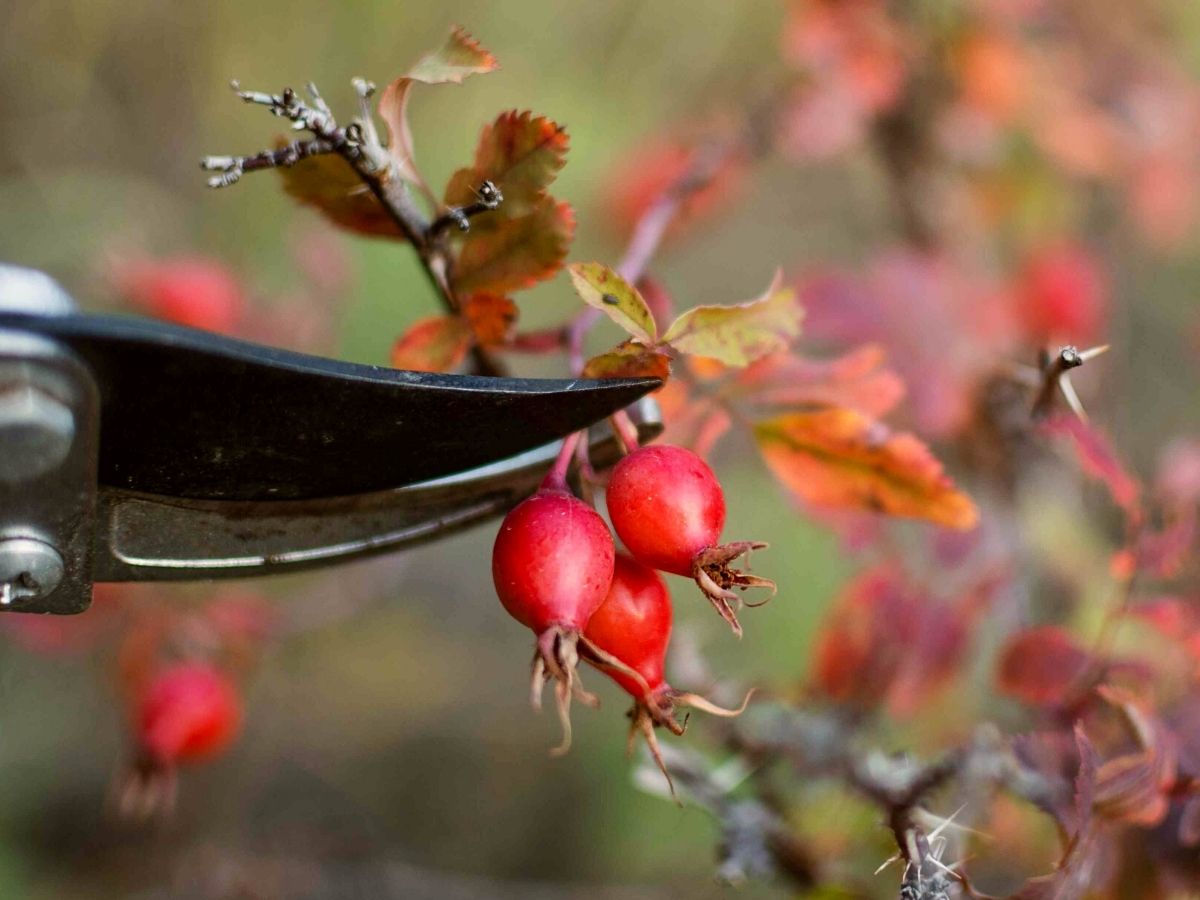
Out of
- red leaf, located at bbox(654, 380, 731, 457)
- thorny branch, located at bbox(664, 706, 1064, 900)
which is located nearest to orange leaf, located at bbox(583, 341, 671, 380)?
red leaf, located at bbox(654, 380, 731, 457)

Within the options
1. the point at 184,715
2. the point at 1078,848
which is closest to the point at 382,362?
the point at 184,715

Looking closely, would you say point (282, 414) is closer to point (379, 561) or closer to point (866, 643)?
point (866, 643)

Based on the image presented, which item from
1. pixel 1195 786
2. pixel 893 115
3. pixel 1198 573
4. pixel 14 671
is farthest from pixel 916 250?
pixel 14 671

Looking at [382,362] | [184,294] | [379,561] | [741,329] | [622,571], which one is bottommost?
[379,561]

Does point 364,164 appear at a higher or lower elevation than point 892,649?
higher

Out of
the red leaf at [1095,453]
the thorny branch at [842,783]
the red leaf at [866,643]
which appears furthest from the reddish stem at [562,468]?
the red leaf at [866,643]

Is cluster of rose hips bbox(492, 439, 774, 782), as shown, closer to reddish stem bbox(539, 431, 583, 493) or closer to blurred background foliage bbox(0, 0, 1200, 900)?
reddish stem bbox(539, 431, 583, 493)

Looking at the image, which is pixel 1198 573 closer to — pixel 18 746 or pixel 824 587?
pixel 824 587

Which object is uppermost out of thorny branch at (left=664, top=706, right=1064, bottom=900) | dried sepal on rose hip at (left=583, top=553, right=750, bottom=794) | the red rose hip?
the red rose hip
